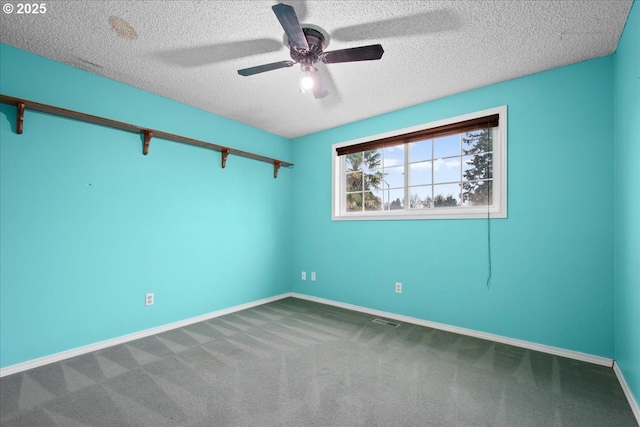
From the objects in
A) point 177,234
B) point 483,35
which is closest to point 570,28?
point 483,35

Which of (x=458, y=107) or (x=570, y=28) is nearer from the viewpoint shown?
(x=570, y=28)

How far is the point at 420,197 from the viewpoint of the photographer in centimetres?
330

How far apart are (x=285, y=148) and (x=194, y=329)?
9.38ft

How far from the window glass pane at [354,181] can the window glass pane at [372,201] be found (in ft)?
0.54

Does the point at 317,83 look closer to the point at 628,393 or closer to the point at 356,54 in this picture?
the point at 356,54

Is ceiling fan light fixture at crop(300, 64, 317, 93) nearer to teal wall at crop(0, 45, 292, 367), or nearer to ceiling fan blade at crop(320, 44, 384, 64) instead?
ceiling fan blade at crop(320, 44, 384, 64)

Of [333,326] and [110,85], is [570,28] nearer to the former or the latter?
[333,326]

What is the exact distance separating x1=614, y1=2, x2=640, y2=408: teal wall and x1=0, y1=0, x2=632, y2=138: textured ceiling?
0.26 meters

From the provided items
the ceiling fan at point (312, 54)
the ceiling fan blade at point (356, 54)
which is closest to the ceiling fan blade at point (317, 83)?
the ceiling fan at point (312, 54)

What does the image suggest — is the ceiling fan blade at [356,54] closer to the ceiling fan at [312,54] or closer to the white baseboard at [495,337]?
the ceiling fan at [312,54]

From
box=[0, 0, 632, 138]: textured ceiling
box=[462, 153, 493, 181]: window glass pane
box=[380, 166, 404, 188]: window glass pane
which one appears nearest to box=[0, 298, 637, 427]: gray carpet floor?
box=[462, 153, 493, 181]: window glass pane

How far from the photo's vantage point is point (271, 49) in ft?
7.25

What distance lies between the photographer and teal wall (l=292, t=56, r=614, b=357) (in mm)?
2252

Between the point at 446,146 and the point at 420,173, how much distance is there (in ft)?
1.33
